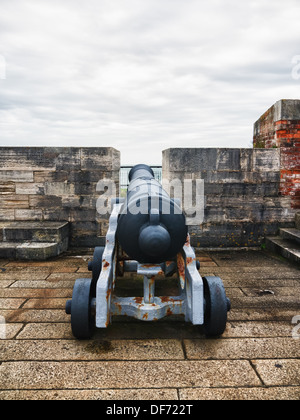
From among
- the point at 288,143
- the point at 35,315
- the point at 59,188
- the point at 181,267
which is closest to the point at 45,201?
the point at 59,188

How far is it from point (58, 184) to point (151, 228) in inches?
137

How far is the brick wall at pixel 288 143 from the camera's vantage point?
5.50m

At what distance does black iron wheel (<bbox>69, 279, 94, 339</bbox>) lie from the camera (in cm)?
267

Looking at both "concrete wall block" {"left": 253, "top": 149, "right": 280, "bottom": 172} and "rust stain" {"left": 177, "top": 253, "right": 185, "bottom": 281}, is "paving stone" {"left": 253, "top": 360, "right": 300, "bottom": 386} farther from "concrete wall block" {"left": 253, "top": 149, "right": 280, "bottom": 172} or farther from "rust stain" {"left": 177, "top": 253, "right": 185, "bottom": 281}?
"concrete wall block" {"left": 253, "top": 149, "right": 280, "bottom": 172}

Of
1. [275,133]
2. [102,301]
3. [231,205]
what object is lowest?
[102,301]

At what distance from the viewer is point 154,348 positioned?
263cm

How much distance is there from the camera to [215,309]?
2.71 m

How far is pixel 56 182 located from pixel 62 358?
3.52 m

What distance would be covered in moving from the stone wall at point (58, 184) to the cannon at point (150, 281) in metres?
2.56

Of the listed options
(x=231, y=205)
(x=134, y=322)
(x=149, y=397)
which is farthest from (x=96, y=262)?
(x=231, y=205)

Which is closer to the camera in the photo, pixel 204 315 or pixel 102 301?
pixel 102 301

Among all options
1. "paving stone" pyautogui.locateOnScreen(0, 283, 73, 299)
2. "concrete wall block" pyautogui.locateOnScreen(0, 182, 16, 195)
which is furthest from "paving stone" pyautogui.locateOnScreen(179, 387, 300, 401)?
"concrete wall block" pyautogui.locateOnScreen(0, 182, 16, 195)

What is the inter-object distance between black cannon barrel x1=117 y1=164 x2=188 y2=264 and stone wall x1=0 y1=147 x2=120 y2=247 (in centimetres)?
295
